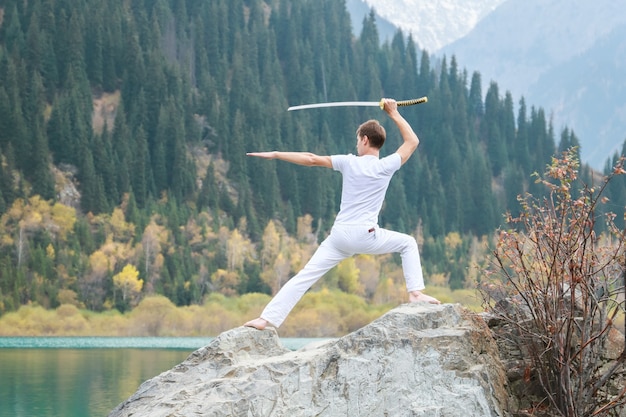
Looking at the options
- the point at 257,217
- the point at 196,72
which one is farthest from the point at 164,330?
the point at 196,72

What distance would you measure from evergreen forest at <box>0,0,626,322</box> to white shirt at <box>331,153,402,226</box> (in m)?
78.1

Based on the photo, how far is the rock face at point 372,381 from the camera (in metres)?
10.7

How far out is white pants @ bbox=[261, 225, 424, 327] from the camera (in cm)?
1116

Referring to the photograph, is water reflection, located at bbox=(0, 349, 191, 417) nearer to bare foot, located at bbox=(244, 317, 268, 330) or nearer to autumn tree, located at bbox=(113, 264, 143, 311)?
bare foot, located at bbox=(244, 317, 268, 330)

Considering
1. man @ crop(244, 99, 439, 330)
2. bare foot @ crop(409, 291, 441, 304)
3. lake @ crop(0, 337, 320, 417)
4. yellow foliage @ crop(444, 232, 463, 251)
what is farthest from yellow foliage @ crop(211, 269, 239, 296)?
man @ crop(244, 99, 439, 330)

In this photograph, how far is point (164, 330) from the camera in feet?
289

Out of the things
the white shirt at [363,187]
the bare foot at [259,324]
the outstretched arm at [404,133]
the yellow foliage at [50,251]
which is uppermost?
the outstretched arm at [404,133]

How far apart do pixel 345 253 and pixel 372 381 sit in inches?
55.8

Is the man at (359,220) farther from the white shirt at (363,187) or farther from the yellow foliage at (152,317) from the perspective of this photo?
the yellow foliage at (152,317)

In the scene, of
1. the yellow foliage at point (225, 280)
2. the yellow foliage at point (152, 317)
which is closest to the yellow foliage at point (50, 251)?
the yellow foliage at point (152, 317)

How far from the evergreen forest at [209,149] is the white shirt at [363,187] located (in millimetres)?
78065

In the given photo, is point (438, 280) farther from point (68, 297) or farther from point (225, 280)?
point (68, 297)

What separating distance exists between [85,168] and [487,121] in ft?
256

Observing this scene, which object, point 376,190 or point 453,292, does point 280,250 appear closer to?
point 453,292
